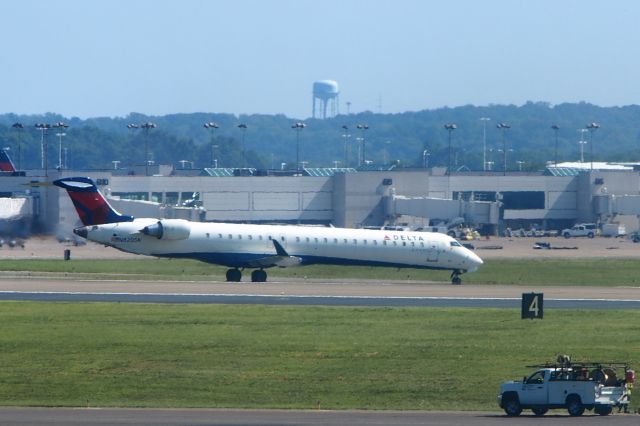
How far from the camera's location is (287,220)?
145000 millimetres

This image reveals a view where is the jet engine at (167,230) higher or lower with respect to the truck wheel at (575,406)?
higher

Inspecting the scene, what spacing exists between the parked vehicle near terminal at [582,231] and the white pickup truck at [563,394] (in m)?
112

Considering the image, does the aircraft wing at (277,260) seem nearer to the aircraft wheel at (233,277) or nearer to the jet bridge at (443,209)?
the aircraft wheel at (233,277)

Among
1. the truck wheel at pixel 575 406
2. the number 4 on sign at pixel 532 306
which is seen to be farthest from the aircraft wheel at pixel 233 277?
the truck wheel at pixel 575 406

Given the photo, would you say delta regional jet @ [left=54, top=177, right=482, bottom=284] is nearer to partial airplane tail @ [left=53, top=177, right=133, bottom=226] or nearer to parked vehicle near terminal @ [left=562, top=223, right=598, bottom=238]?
partial airplane tail @ [left=53, top=177, right=133, bottom=226]

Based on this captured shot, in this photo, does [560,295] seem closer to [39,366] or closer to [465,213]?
[39,366]

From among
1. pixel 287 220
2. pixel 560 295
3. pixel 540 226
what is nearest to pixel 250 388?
pixel 560 295

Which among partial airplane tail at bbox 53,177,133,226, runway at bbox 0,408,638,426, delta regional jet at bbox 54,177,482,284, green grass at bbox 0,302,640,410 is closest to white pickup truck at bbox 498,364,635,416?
runway at bbox 0,408,638,426

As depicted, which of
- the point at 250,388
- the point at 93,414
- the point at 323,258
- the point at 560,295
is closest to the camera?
the point at 93,414

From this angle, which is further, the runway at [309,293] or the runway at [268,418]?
the runway at [309,293]

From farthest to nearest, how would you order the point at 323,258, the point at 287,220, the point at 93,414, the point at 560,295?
1. the point at 287,220
2. the point at 323,258
3. the point at 560,295
4. the point at 93,414

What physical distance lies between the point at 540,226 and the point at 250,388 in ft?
396

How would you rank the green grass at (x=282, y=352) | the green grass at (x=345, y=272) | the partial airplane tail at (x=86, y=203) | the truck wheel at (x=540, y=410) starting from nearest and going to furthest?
the truck wheel at (x=540, y=410), the green grass at (x=282, y=352), the partial airplane tail at (x=86, y=203), the green grass at (x=345, y=272)

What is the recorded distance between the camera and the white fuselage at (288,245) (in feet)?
261
